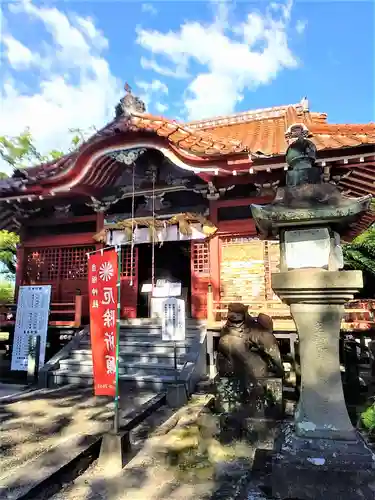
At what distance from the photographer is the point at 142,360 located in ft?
25.9

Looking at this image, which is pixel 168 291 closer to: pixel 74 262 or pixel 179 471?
pixel 74 262

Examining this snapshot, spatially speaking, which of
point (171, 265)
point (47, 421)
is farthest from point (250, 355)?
point (171, 265)

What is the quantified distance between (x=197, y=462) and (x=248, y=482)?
1150mm

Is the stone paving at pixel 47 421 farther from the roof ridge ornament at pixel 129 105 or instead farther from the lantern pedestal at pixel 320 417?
the roof ridge ornament at pixel 129 105

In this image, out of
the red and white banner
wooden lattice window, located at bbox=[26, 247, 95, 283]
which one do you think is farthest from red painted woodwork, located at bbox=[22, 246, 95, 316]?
the red and white banner

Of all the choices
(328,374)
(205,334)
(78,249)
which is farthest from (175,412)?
(78,249)

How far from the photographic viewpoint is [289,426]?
11.0ft

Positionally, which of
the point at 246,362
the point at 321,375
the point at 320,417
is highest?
the point at 321,375

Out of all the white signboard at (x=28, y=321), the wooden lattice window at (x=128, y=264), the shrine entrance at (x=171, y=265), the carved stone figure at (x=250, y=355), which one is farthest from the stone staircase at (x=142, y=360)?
the shrine entrance at (x=171, y=265)

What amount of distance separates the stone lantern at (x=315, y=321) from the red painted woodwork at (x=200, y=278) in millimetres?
5851

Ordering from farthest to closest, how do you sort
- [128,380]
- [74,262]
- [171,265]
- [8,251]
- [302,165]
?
[8,251] < [171,265] < [74,262] < [128,380] < [302,165]

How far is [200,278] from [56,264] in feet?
15.4

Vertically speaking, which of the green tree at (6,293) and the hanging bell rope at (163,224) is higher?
the hanging bell rope at (163,224)

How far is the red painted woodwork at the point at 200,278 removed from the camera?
9508 mm
